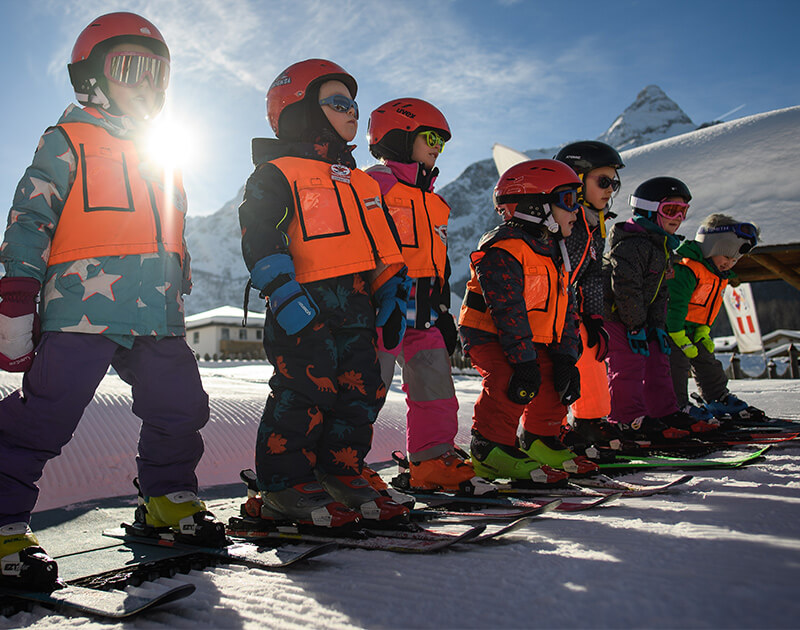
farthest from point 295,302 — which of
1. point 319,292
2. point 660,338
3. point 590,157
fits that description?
point 660,338

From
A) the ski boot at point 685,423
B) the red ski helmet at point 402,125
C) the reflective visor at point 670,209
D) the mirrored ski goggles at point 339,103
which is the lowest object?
the ski boot at point 685,423

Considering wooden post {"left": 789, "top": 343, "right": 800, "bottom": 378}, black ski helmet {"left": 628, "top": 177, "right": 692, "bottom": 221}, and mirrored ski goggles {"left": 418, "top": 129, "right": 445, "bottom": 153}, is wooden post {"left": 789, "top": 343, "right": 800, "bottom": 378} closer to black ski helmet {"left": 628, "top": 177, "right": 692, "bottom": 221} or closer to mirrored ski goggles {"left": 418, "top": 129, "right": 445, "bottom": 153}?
black ski helmet {"left": 628, "top": 177, "right": 692, "bottom": 221}

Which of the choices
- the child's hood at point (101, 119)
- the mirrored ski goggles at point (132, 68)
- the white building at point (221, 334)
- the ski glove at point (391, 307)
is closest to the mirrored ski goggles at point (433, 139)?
the ski glove at point (391, 307)

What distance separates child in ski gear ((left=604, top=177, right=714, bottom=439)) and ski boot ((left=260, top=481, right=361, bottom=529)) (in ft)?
9.10

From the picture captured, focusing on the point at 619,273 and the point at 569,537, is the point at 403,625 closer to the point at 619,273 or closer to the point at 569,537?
the point at 569,537

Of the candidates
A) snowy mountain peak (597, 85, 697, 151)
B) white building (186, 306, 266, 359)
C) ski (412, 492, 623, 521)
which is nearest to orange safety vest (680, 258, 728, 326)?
ski (412, 492, 623, 521)

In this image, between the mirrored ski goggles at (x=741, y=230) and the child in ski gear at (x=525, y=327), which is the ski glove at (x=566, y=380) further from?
the mirrored ski goggles at (x=741, y=230)

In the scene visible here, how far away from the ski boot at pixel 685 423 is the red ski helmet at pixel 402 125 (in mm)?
2652

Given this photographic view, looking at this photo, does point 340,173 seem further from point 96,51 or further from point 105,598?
point 105,598

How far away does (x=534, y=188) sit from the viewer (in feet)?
10.1

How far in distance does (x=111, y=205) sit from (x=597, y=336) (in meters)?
2.89

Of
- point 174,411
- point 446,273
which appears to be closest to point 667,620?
point 174,411

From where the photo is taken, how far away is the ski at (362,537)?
57.9 inches

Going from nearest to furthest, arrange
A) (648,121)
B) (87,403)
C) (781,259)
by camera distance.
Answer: (87,403)
(781,259)
(648,121)
